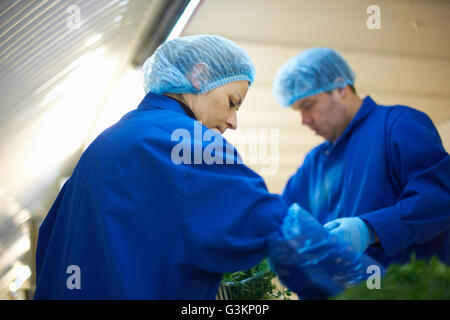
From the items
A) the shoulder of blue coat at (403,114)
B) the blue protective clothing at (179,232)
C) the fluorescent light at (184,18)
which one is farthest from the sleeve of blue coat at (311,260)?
the fluorescent light at (184,18)

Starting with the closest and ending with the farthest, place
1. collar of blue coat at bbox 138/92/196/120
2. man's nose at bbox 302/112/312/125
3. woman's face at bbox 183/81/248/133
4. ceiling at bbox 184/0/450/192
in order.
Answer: collar of blue coat at bbox 138/92/196/120
woman's face at bbox 183/81/248/133
man's nose at bbox 302/112/312/125
ceiling at bbox 184/0/450/192

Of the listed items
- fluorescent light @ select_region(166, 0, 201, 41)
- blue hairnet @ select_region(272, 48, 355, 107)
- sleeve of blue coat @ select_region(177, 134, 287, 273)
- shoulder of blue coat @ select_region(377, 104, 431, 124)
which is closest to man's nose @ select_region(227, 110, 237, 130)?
sleeve of blue coat @ select_region(177, 134, 287, 273)

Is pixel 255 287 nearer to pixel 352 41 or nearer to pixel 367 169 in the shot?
pixel 367 169

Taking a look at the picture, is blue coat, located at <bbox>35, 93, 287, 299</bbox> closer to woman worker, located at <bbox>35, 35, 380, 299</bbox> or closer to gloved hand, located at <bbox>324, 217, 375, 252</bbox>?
woman worker, located at <bbox>35, 35, 380, 299</bbox>

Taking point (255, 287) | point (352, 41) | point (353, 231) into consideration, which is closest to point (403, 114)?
point (353, 231)

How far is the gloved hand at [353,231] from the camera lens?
2.21 meters

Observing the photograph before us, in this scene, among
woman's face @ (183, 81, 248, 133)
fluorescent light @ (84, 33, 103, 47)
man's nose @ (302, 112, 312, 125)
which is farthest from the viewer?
fluorescent light @ (84, 33, 103, 47)

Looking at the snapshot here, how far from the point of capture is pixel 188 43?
217 centimetres

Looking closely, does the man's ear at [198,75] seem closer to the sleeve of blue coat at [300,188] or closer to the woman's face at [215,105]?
the woman's face at [215,105]

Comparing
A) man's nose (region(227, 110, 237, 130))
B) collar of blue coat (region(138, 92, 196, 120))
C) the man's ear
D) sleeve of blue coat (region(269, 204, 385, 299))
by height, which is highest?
the man's ear

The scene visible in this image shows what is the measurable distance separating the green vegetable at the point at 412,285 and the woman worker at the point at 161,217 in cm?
38

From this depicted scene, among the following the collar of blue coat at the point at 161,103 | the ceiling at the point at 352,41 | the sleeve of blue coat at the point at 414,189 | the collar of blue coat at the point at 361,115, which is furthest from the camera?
the ceiling at the point at 352,41

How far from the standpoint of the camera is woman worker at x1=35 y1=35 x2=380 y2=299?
1.57 metres

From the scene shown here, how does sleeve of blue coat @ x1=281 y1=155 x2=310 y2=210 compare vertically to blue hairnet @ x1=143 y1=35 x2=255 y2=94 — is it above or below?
below
